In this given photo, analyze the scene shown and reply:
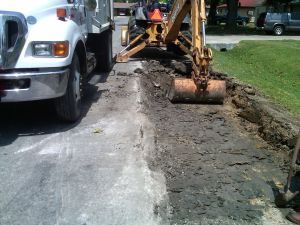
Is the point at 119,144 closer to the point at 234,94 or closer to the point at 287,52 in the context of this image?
the point at 234,94

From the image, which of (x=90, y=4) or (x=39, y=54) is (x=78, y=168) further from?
(x=90, y=4)

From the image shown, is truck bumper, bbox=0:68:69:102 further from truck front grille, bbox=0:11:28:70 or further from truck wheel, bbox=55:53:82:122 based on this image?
truck wheel, bbox=55:53:82:122

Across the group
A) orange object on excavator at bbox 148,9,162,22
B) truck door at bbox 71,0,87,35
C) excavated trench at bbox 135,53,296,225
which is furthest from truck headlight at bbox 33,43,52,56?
orange object on excavator at bbox 148,9,162,22

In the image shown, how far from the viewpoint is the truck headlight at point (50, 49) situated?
19.2 feet

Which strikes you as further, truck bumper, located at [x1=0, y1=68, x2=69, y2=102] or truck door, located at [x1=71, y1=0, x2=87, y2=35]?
truck door, located at [x1=71, y1=0, x2=87, y2=35]

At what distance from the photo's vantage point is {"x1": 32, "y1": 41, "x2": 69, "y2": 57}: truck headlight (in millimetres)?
5855

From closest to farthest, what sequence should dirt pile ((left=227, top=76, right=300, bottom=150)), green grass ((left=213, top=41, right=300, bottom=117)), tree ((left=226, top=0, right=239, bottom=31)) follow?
dirt pile ((left=227, top=76, right=300, bottom=150)) < green grass ((left=213, top=41, right=300, bottom=117)) < tree ((left=226, top=0, right=239, bottom=31))

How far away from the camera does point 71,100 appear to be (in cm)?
653

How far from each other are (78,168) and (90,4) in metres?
4.32

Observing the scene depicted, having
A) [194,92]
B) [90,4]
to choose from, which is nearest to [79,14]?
[90,4]

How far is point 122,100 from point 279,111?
9.66ft

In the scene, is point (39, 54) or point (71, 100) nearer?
point (39, 54)

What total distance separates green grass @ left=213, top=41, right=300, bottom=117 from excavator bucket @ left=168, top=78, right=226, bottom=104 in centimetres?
111

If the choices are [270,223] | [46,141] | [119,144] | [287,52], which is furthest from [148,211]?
[287,52]
